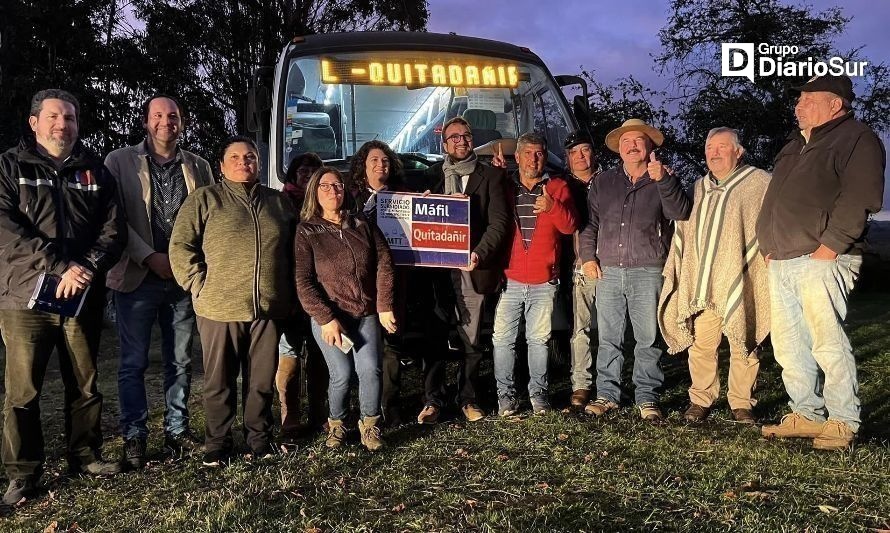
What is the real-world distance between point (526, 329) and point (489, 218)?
0.84 metres

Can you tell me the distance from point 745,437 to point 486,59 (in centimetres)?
385

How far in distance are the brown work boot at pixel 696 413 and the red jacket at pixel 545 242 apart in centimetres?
133

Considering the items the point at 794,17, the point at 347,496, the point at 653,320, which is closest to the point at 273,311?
the point at 347,496

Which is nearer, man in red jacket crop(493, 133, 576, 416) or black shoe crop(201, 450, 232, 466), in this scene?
black shoe crop(201, 450, 232, 466)

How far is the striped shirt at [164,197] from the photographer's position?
4.89m

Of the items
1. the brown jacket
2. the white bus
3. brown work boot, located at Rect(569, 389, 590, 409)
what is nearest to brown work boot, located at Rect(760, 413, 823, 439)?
brown work boot, located at Rect(569, 389, 590, 409)

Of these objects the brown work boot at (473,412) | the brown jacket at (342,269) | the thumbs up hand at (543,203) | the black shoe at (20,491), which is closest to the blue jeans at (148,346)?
the black shoe at (20,491)

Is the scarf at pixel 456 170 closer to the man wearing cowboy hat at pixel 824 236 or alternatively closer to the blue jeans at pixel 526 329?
the blue jeans at pixel 526 329

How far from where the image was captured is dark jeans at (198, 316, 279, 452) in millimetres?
4652

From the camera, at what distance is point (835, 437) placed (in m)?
4.53

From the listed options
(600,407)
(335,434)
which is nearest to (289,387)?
(335,434)

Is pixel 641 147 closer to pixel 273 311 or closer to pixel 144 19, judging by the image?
pixel 273 311

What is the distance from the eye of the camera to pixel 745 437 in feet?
16.0

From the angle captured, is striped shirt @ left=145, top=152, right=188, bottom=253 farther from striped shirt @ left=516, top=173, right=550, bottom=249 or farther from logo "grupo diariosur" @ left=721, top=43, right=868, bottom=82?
logo "grupo diariosur" @ left=721, top=43, right=868, bottom=82
